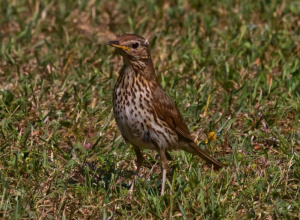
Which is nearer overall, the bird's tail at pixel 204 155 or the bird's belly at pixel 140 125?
the bird's belly at pixel 140 125

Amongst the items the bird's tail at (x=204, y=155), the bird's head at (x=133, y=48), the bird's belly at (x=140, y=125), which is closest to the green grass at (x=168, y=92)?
the bird's tail at (x=204, y=155)

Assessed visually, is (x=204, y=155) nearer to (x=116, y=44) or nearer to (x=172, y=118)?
(x=172, y=118)

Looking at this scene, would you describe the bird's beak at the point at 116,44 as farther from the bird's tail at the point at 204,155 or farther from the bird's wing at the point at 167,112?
the bird's tail at the point at 204,155

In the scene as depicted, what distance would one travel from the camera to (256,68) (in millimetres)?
9023

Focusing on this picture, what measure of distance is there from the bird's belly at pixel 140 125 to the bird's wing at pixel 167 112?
6cm

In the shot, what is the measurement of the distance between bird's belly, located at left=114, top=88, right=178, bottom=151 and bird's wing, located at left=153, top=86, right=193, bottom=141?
0.20 feet

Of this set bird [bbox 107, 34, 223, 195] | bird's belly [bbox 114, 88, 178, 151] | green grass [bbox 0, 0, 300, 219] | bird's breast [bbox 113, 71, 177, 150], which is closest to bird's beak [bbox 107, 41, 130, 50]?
bird [bbox 107, 34, 223, 195]

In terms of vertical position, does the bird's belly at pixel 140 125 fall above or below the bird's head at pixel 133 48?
below

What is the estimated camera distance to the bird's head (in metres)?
6.28

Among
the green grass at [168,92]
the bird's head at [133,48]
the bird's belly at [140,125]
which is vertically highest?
the bird's head at [133,48]

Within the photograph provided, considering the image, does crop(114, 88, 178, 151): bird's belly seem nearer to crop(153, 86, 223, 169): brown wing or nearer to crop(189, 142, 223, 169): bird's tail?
crop(153, 86, 223, 169): brown wing

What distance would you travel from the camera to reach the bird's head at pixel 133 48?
6277 millimetres

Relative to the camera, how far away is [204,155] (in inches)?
271

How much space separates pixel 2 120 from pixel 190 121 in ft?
6.44
